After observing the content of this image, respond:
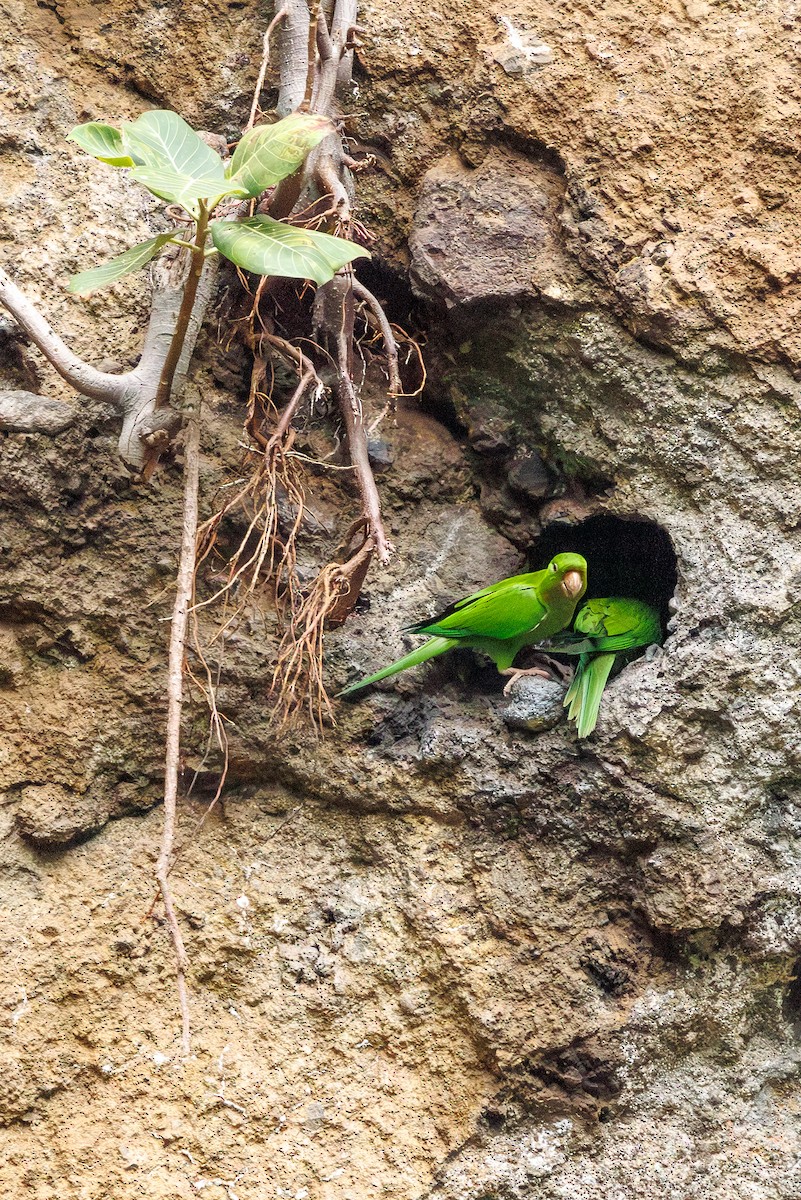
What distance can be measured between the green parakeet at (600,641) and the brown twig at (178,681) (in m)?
0.78

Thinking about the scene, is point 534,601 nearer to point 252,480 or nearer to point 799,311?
point 252,480

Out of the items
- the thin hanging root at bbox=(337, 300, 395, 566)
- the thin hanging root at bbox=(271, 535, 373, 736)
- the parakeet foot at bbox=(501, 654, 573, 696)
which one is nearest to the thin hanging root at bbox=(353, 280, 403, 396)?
the thin hanging root at bbox=(337, 300, 395, 566)

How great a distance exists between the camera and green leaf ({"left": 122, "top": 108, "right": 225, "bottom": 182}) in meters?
1.66

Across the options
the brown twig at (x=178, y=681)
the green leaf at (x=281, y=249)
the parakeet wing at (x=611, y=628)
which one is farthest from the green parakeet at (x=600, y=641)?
the green leaf at (x=281, y=249)

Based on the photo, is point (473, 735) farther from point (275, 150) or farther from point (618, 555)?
point (275, 150)

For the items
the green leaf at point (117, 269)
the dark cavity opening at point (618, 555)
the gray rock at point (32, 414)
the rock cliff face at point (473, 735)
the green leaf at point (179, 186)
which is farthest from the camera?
the dark cavity opening at point (618, 555)

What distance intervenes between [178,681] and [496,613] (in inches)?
26.9

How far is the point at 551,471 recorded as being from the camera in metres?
2.22

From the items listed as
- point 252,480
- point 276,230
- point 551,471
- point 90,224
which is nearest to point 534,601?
point 551,471

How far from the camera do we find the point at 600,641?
218 centimetres

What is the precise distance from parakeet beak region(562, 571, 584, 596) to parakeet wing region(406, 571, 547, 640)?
0.21 feet

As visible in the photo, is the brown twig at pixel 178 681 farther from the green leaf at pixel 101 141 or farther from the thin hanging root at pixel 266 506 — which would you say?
the green leaf at pixel 101 141

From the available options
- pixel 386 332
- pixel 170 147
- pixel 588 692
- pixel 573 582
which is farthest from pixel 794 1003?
pixel 170 147

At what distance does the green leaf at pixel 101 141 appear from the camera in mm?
1653
